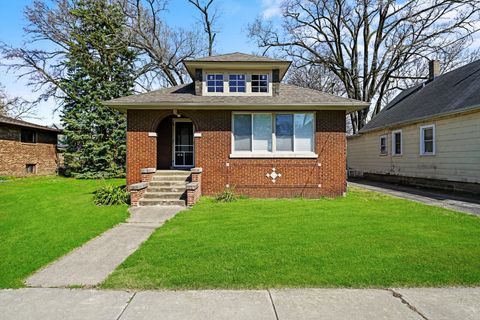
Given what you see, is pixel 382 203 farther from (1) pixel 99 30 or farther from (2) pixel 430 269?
(1) pixel 99 30

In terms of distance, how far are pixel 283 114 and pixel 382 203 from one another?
185 inches

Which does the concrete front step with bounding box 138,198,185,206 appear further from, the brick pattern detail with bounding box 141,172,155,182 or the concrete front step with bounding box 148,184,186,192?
the brick pattern detail with bounding box 141,172,155,182

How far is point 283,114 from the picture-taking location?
1127 centimetres

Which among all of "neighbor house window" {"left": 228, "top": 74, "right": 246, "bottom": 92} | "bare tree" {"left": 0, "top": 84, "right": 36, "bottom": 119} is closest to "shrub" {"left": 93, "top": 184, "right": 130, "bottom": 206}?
"neighbor house window" {"left": 228, "top": 74, "right": 246, "bottom": 92}

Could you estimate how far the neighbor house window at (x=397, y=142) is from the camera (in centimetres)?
1614

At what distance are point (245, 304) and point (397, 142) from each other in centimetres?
1633

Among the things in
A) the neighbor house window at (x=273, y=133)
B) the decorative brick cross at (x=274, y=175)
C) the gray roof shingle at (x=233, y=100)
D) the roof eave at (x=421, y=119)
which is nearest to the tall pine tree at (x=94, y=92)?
the gray roof shingle at (x=233, y=100)

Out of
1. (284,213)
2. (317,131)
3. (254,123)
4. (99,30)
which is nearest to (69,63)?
(99,30)

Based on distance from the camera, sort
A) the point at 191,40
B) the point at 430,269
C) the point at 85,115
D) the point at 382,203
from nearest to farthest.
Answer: the point at 430,269 < the point at 382,203 < the point at 85,115 < the point at 191,40

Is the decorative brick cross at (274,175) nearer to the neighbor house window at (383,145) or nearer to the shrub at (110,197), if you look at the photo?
the shrub at (110,197)

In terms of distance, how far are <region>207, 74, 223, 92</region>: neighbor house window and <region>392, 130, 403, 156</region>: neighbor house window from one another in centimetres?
1057

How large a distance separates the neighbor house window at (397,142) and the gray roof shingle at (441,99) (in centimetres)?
59

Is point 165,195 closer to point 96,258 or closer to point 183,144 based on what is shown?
point 183,144

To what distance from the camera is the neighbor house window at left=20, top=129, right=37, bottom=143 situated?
2110cm
